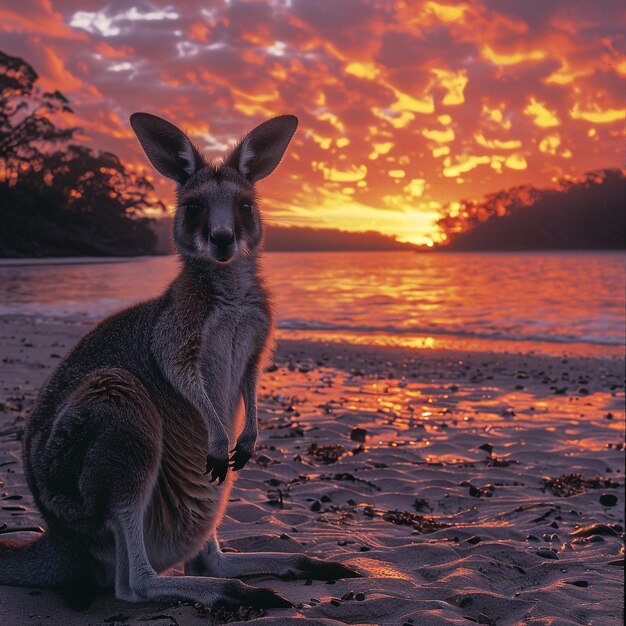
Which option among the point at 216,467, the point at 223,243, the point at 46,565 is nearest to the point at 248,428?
the point at 216,467

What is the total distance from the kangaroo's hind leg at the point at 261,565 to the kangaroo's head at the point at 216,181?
158 centimetres

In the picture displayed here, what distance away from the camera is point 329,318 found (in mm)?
21797

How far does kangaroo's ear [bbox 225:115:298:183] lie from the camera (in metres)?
3.77

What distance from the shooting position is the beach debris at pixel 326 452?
618 cm

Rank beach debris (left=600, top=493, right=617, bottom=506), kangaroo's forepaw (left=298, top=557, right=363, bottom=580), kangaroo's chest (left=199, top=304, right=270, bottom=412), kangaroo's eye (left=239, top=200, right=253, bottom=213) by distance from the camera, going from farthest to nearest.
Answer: beach debris (left=600, top=493, right=617, bottom=506) < kangaroo's eye (left=239, top=200, right=253, bottom=213) < kangaroo's forepaw (left=298, top=557, right=363, bottom=580) < kangaroo's chest (left=199, top=304, right=270, bottom=412)

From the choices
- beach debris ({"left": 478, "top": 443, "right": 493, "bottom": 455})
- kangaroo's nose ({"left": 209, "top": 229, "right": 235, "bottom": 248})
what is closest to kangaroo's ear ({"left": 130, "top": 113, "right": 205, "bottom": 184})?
kangaroo's nose ({"left": 209, "top": 229, "right": 235, "bottom": 248})

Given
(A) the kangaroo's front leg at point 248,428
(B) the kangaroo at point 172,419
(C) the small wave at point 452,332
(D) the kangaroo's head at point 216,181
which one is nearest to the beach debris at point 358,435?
(B) the kangaroo at point 172,419

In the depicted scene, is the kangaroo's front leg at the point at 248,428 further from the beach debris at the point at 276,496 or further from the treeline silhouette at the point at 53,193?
the treeline silhouette at the point at 53,193

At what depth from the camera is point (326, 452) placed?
6.38 meters

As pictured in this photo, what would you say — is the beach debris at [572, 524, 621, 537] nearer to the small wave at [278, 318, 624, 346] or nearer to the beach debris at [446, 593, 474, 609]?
the beach debris at [446, 593, 474, 609]

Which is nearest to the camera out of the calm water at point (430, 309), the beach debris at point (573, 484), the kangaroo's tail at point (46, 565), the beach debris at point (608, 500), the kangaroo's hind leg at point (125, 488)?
the kangaroo's hind leg at point (125, 488)

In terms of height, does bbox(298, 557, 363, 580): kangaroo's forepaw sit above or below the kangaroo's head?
below

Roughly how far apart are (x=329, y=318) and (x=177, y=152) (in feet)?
59.6

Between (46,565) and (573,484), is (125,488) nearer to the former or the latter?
(46,565)
